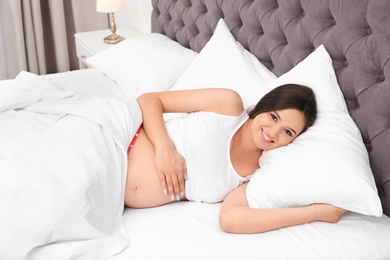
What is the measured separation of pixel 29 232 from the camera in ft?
3.83

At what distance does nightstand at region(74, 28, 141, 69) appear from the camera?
3.16m

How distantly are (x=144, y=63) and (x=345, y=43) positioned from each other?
1.18 metres

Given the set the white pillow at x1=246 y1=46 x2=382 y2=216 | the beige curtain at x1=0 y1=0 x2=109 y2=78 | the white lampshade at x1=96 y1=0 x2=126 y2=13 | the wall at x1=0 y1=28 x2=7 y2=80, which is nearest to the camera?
the white pillow at x1=246 y1=46 x2=382 y2=216

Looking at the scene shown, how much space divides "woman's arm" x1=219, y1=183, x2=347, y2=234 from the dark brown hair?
0.29 m

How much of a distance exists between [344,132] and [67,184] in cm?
85

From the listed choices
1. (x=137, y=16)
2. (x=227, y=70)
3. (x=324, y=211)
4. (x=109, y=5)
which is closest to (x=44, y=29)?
(x=137, y=16)

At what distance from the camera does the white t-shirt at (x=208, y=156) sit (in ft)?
4.99

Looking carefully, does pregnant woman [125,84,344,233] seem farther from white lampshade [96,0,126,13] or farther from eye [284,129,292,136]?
white lampshade [96,0,126,13]

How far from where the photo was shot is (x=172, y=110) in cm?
173

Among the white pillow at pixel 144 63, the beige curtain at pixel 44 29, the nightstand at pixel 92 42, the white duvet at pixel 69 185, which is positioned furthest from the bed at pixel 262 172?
the beige curtain at pixel 44 29

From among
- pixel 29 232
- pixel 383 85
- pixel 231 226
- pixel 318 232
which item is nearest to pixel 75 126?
pixel 29 232

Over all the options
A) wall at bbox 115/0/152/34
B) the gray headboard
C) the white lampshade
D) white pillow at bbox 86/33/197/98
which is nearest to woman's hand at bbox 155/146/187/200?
the gray headboard

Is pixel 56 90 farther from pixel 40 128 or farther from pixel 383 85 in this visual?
pixel 383 85

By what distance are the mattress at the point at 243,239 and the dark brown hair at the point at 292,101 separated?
0.35 m
